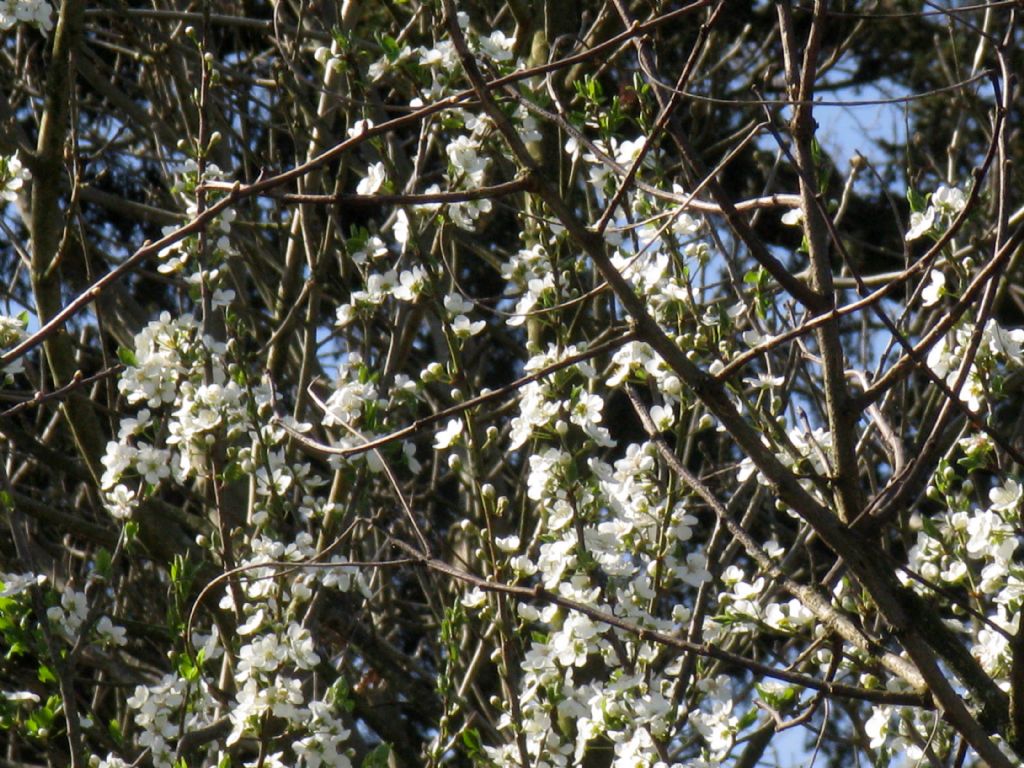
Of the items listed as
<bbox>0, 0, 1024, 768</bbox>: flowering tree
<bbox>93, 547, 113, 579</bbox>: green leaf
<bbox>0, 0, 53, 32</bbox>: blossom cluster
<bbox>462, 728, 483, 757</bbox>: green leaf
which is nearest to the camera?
<bbox>0, 0, 1024, 768</bbox>: flowering tree

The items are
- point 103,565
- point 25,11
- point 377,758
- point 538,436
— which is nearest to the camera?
point 538,436

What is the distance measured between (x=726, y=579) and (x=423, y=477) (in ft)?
13.8

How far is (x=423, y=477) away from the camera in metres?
6.79

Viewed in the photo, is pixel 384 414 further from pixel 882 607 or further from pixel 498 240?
pixel 498 240

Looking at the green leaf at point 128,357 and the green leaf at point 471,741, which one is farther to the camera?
the green leaf at point 128,357

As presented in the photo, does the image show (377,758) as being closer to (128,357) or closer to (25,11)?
(128,357)

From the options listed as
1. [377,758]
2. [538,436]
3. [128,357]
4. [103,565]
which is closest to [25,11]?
[128,357]

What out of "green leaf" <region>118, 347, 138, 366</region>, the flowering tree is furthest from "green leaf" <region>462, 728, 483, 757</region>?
"green leaf" <region>118, 347, 138, 366</region>

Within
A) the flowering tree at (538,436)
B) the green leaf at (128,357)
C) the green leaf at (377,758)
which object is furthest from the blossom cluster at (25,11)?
the green leaf at (377,758)

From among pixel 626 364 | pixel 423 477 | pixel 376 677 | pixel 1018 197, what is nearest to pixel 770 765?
pixel 376 677

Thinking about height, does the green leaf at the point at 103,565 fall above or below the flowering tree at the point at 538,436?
below

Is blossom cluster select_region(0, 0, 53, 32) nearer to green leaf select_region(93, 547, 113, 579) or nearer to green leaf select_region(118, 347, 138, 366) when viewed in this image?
green leaf select_region(118, 347, 138, 366)

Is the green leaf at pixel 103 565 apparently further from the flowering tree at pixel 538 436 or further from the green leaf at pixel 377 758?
the green leaf at pixel 377 758

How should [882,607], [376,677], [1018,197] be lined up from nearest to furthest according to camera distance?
1. [882,607]
2. [376,677]
3. [1018,197]
